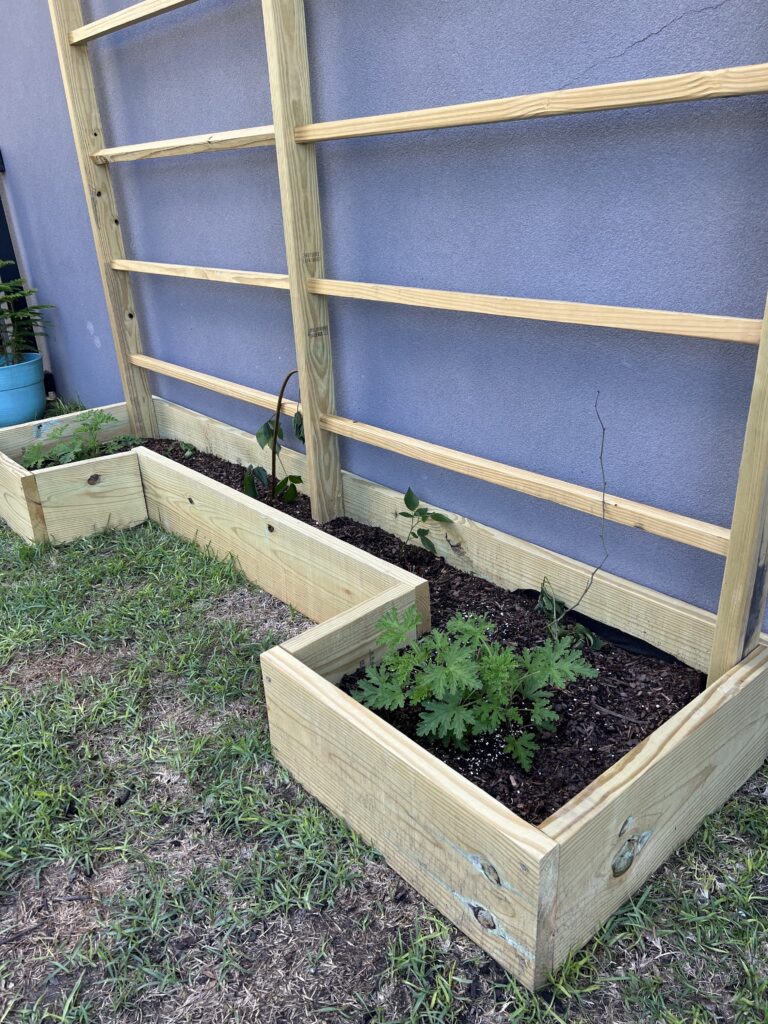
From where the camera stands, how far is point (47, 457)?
10.4 ft

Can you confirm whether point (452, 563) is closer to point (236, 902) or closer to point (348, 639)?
point (348, 639)

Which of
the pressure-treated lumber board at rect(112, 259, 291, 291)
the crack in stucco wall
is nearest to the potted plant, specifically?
the pressure-treated lumber board at rect(112, 259, 291, 291)

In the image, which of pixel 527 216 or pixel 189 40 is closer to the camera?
pixel 527 216

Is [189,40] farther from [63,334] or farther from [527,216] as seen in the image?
[63,334]

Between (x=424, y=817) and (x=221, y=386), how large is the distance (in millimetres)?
2069

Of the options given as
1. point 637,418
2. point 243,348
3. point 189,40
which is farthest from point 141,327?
point 637,418

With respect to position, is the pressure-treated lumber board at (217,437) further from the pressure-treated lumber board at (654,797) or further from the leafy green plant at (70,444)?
the pressure-treated lumber board at (654,797)

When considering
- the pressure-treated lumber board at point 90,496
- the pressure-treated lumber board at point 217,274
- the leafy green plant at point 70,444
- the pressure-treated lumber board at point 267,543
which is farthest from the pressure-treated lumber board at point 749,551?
the leafy green plant at point 70,444

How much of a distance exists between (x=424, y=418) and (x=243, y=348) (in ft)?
3.45

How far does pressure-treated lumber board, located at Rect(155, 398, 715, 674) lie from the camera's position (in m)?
1.86

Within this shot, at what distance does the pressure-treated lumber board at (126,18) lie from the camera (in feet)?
8.48

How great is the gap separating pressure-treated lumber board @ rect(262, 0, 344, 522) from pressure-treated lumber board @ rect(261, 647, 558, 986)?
1016mm

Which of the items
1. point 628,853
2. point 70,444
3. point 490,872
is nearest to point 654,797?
point 628,853

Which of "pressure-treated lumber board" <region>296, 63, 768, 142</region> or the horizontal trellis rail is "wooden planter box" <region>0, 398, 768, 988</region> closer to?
the horizontal trellis rail
